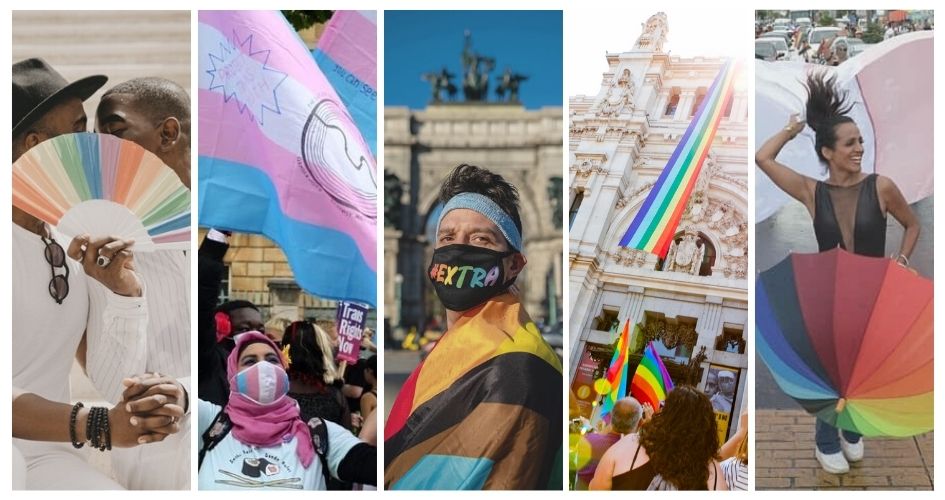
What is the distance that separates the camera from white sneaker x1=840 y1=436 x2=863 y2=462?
258 inches

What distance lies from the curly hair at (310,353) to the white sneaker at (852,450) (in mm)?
3238

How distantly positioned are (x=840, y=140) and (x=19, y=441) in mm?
5474

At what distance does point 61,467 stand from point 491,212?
123 inches

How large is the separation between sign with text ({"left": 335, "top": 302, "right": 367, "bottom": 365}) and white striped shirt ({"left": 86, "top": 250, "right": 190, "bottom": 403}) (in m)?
0.95

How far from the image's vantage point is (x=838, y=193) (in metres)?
6.59

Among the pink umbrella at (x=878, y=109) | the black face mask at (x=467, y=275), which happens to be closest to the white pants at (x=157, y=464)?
the black face mask at (x=467, y=275)

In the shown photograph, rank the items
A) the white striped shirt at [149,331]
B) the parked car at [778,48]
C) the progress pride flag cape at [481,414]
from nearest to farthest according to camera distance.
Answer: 1. the progress pride flag cape at [481,414]
2. the white striped shirt at [149,331]
3. the parked car at [778,48]

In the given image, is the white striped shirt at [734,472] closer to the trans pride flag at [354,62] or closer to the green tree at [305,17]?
the trans pride flag at [354,62]

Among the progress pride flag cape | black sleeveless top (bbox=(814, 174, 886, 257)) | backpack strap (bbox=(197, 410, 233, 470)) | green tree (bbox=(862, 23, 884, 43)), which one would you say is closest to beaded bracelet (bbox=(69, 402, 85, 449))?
backpack strap (bbox=(197, 410, 233, 470))

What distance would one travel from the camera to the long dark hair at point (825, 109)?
21.6 feet

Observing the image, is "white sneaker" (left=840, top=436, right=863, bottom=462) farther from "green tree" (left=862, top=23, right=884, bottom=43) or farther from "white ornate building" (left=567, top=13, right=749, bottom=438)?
"green tree" (left=862, top=23, right=884, bottom=43)

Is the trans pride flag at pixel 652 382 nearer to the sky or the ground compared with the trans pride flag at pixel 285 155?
nearer to the ground
